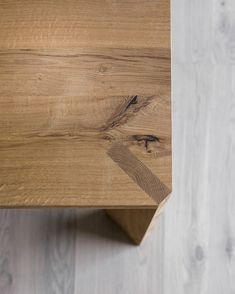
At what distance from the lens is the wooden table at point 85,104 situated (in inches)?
25.0

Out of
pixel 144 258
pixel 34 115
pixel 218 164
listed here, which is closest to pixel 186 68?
pixel 218 164

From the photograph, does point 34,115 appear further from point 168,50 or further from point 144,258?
point 144,258

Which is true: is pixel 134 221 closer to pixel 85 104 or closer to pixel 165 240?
pixel 165 240

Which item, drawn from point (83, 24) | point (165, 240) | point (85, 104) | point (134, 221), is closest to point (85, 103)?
point (85, 104)

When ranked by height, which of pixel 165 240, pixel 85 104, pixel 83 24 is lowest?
pixel 165 240

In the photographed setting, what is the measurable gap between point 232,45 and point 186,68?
0.40ft

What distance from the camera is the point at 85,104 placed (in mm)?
669

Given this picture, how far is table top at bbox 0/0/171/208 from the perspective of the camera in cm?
63

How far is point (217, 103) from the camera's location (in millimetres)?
1104

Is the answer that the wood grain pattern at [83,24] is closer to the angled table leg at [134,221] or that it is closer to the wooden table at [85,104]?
the wooden table at [85,104]

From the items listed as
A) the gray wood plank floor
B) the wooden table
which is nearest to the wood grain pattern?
the wooden table

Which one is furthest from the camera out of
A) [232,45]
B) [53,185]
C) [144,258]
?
[232,45]

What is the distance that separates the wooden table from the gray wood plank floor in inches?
15.5

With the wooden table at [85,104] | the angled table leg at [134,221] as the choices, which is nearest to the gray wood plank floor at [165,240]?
the angled table leg at [134,221]
